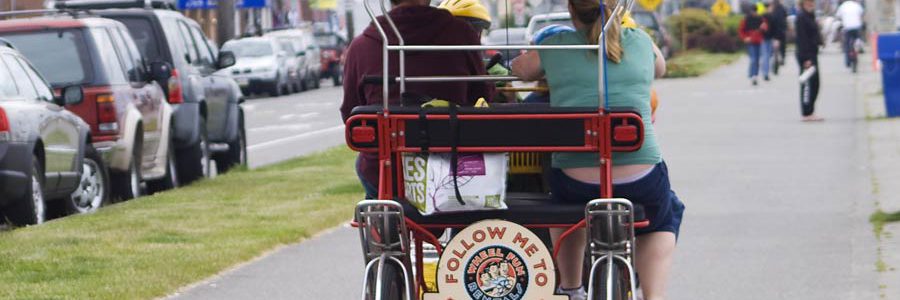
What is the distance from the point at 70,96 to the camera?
1470 cm

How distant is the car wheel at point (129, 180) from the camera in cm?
1648

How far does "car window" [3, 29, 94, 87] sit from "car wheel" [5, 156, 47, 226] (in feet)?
8.21

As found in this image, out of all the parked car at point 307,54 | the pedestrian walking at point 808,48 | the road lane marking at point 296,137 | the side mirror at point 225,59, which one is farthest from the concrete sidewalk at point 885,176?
the parked car at point 307,54

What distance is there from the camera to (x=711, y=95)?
115 ft

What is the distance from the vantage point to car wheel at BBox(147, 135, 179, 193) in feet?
58.5

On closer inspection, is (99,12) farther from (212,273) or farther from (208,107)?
(212,273)

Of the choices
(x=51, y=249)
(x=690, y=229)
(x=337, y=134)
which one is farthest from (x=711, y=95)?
(x=51, y=249)

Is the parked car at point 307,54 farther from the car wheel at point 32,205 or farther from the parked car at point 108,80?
the car wheel at point 32,205

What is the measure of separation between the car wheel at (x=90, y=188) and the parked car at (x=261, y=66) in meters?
30.3

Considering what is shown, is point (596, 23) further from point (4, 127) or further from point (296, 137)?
point (296, 137)

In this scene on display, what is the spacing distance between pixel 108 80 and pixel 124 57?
86cm

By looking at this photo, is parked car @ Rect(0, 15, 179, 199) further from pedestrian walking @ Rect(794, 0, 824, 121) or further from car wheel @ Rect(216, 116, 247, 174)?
pedestrian walking @ Rect(794, 0, 824, 121)

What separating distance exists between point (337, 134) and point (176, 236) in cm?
1621

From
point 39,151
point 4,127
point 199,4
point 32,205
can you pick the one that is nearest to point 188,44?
point 39,151
